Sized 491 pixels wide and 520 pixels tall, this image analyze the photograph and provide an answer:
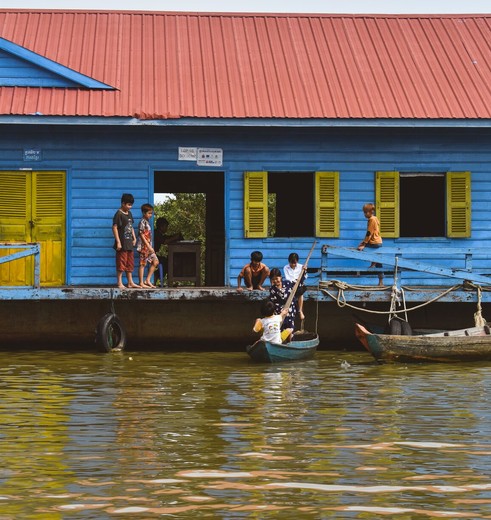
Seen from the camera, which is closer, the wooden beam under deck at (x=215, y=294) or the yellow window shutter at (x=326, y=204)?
the wooden beam under deck at (x=215, y=294)

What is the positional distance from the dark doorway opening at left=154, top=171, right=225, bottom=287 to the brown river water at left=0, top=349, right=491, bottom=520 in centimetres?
467

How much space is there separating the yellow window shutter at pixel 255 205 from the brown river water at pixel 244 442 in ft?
12.2

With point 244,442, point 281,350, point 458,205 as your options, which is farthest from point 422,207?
point 244,442

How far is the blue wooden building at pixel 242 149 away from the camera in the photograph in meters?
19.7

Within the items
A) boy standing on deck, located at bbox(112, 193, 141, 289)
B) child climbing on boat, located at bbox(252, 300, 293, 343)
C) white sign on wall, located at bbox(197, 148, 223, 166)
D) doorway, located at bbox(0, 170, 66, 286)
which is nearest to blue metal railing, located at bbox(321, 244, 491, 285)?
child climbing on boat, located at bbox(252, 300, 293, 343)

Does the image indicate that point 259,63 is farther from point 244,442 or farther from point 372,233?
point 244,442

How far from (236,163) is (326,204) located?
5.44 feet

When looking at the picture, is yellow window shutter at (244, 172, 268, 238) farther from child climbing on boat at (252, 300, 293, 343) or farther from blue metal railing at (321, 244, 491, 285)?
child climbing on boat at (252, 300, 293, 343)

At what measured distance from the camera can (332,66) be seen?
71.1 feet

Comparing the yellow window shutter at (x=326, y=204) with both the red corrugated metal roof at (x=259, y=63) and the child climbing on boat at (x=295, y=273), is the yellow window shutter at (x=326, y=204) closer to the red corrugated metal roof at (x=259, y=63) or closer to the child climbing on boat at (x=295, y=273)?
the red corrugated metal roof at (x=259, y=63)

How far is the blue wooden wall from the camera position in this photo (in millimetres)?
20125

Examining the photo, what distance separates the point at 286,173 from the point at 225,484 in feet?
40.8

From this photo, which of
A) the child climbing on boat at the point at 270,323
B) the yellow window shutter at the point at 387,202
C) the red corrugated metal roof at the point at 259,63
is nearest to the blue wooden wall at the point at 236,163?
the yellow window shutter at the point at 387,202

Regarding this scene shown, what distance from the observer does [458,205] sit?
20594mm
